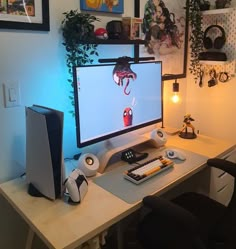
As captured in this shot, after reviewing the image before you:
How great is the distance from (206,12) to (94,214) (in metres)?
1.67

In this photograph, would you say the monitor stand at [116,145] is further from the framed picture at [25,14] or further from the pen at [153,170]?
the framed picture at [25,14]

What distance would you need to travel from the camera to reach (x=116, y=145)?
157cm

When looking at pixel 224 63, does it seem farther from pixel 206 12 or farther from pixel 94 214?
pixel 94 214

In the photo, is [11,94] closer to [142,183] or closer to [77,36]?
[77,36]

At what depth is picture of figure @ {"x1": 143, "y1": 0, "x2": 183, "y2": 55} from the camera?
1890 mm

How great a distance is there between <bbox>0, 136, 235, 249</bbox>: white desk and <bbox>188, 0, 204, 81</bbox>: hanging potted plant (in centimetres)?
127

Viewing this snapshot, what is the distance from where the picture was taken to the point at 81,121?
1352 mm

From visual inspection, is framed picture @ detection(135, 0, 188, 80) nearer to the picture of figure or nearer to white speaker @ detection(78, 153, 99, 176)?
the picture of figure

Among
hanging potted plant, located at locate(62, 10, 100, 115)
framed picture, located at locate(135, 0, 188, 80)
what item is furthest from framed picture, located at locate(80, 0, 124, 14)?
framed picture, located at locate(135, 0, 188, 80)

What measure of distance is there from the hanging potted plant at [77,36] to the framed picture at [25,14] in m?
0.11

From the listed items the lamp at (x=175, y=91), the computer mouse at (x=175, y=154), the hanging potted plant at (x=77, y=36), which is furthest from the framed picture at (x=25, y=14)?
the lamp at (x=175, y=91)

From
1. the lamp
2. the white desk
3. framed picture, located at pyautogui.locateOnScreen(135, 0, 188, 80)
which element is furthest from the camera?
the lamp

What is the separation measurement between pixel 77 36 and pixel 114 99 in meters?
0.38

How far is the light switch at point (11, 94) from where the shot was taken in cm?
131
